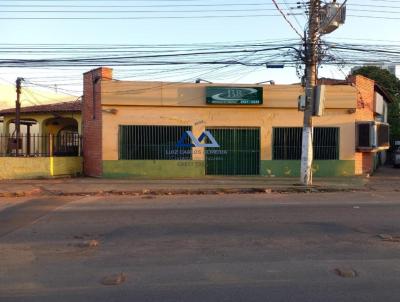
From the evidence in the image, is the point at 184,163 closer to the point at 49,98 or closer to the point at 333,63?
the point at 333,63

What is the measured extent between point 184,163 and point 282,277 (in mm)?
16411

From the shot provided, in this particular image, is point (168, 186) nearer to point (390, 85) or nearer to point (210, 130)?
point (210, 130)

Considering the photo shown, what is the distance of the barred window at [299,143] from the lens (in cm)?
2302

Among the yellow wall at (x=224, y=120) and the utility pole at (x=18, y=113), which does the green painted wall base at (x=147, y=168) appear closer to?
the yellow wall at (x=224, y=120)

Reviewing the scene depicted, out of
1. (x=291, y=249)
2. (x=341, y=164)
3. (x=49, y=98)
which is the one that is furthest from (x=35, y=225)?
(x=49, y=98)

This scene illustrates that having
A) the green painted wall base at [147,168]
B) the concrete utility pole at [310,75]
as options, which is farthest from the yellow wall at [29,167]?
the concrete utility pole at [310,75]

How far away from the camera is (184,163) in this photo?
2261 centimetres

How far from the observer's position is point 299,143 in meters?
23.1

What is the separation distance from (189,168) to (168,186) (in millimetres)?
3982

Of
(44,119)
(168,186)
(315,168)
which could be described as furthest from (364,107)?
(44,119)

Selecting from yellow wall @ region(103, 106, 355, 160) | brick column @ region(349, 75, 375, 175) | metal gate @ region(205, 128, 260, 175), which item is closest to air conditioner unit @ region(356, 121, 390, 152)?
yellow wall @ region(103, 106, 355, 160)

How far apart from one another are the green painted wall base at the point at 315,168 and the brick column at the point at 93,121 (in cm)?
720

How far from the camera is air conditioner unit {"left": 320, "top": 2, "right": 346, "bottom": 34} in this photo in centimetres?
1858

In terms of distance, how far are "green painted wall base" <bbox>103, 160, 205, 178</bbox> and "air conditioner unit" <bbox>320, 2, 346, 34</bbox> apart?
8144 millimetres
